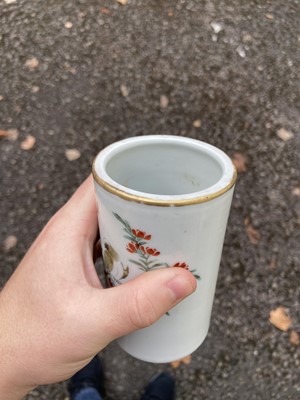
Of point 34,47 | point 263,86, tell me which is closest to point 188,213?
point 263,86

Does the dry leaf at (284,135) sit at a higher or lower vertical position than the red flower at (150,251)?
lower

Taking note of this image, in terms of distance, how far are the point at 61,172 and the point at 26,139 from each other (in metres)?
0.19

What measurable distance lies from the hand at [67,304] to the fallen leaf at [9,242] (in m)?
0.51

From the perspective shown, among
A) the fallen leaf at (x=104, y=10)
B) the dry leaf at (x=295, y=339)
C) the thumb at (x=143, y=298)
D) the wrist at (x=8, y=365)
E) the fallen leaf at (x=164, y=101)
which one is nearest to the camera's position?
the thumb at (x=143, y=298)

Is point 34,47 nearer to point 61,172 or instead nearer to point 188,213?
point 61,172

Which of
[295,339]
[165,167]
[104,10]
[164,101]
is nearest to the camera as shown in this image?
[165,167]

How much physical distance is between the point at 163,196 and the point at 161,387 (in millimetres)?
1199

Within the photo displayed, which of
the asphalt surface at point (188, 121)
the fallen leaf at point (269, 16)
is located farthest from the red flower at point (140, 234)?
the fallen leaf at point (269, 16)

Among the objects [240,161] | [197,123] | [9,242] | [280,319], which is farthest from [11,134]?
[280,319]

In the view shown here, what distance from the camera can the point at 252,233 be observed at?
6.01 feet

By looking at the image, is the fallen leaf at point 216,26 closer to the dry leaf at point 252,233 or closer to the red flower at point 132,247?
the dry leaf at point 252,233

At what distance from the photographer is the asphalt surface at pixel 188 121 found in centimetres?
183

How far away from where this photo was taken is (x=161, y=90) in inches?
75.4

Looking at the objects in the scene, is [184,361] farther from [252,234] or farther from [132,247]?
[132,247]
